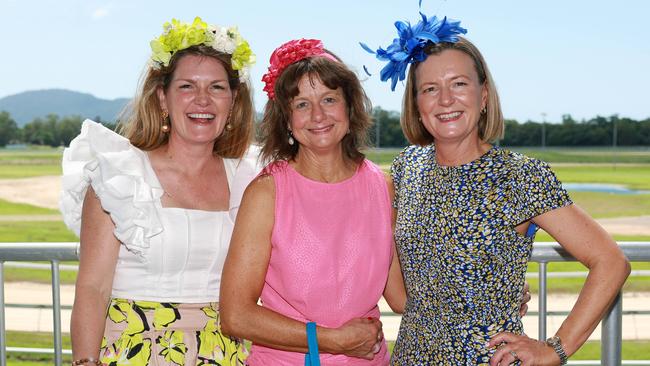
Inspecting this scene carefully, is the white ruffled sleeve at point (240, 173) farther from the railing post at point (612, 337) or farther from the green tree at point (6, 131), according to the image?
the green tree at point (6, 131)

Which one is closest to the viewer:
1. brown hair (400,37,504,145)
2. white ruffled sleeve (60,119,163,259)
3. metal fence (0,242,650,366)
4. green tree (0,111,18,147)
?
brown hair (400,37,504,145)

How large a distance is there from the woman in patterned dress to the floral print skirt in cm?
55

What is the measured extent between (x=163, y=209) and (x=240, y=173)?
284mm

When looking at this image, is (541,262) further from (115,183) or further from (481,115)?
(115,183)

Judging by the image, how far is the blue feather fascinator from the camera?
1840 millimetres

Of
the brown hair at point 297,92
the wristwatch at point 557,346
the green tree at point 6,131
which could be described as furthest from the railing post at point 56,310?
the green tree at point 6,131

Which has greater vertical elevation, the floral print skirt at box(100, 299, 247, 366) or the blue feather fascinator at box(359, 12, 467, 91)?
the blue feather fascinator at box(359, 12, 467, 91)

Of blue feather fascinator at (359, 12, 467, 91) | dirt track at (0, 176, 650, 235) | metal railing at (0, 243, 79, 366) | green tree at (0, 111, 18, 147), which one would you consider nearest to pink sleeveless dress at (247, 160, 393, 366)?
blue feather fascinator at (359, 12, 467, 91)

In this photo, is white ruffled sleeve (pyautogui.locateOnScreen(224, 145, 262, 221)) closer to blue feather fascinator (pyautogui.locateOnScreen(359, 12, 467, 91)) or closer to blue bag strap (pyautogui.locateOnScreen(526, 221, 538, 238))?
blue feather fascinator (pyautogui.locateOnScreen(359, 12, 467, 91))

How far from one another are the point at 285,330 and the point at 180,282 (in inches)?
17.0

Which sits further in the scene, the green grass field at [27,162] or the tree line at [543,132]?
the green grass field at [27,162]

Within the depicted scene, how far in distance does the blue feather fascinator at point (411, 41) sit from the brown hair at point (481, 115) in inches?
0.8

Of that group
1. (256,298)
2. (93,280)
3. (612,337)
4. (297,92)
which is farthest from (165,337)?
(612,337)

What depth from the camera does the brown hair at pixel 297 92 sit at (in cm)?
189
